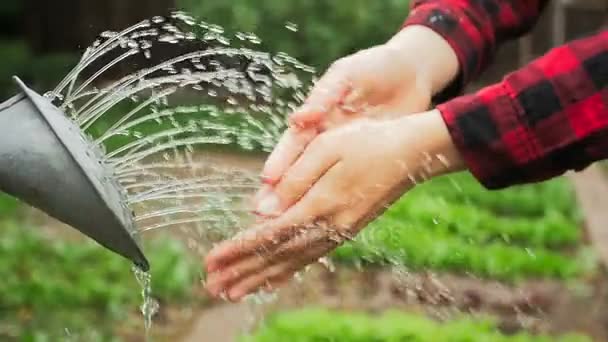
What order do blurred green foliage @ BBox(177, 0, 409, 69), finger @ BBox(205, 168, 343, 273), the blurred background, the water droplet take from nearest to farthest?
finger @ BBox(205, 168, 343, 273), the blurred background, the water droplet, blurred green foliage @ BBox(177, 0, 409, 69)

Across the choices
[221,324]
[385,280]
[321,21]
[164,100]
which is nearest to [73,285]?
[221,324]

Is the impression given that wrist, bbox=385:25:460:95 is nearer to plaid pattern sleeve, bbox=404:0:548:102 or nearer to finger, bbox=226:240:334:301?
plaid pattern sleeve, bbox=404:0:548:102

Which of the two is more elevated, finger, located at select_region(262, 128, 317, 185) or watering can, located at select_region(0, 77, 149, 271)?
watering can, located at select_region(0, 77, 149, 271)

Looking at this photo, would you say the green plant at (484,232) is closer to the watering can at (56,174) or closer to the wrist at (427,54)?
the wrist at (427,54)

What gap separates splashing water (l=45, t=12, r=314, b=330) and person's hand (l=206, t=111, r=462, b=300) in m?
0.15

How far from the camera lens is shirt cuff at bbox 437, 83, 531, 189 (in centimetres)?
137

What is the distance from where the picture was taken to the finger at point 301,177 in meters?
1.34

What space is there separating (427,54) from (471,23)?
12cm

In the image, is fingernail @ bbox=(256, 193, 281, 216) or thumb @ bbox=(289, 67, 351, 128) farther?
thumb @ bbox=(289, 67, 351, 128)

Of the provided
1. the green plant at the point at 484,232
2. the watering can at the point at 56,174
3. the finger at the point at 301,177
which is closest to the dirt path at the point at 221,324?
the green plant at the point at 484,232

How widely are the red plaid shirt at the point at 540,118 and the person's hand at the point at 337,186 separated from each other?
4 cm

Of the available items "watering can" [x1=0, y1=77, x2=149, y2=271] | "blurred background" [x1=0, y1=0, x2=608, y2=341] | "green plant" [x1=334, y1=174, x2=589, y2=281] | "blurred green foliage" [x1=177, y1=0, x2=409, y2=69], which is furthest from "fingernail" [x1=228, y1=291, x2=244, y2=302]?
"blurred green foliage" [x1=177, y1=0, x2=409, y2=69]

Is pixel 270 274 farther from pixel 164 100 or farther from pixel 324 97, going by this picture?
pixel 164 100

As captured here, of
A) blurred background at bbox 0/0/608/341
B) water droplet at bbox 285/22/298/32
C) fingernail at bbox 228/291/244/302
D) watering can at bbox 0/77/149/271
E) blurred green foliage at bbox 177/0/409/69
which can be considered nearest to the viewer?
watering can at bbox 0/77/149/271
